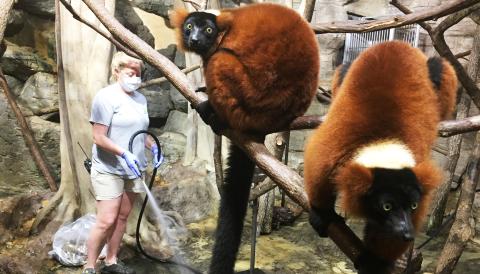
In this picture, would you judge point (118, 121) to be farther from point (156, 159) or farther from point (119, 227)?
point (119, 227)

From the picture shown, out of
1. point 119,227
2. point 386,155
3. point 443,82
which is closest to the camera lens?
point 386,155

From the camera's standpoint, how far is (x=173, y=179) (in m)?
5.14

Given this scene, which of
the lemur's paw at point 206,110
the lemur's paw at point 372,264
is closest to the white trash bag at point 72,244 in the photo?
the lemur's paw at point 206,110

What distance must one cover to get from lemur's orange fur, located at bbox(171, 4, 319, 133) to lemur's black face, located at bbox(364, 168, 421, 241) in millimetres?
712

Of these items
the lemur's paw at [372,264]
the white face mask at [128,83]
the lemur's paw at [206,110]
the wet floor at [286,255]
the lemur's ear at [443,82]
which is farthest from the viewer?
the wet floor at [286,255]

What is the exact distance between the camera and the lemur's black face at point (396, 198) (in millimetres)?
1175

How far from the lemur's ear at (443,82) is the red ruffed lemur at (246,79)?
457 mm

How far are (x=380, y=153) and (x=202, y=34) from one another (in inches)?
39.8

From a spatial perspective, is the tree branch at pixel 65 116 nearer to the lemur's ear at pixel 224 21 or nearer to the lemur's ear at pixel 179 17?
the lemur's ear at pixel 179 17

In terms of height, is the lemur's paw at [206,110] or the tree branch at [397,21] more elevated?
the tree branch at [397,21]

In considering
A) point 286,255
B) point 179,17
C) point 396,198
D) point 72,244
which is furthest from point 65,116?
point 396,198

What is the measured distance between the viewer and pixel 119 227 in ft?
11.2

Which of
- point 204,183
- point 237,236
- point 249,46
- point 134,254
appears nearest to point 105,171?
point 134,254

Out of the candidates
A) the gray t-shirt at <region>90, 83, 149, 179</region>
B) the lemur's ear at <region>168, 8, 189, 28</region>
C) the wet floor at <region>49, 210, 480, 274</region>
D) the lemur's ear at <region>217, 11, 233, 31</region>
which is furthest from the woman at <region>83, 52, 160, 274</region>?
the lemur's ear at <region>217, 11, 233, 31</region>
